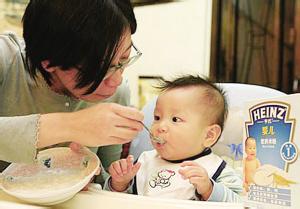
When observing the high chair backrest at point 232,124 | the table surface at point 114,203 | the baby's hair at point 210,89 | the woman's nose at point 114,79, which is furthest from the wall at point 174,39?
the table surface at point 114,203

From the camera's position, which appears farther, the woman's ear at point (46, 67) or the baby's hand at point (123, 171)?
the baby's hand at point (123, 171)

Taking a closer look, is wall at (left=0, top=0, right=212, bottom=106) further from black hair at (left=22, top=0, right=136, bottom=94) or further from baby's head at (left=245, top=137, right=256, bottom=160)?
baby's head at (left=245, top=137, right=256, bottom=160)

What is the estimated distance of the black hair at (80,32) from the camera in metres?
0.95

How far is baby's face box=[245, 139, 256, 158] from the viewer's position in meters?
0.73

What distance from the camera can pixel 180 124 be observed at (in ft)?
3.86

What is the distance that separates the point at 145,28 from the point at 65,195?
2780mm

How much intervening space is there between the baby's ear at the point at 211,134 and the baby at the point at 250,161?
47cm

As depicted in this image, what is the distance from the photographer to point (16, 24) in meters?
2.64

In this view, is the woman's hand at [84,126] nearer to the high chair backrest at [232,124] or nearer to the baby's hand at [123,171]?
the baby's hand at [123,171]

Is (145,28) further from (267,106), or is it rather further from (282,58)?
(267,106)

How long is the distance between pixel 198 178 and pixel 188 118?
0.66 feet

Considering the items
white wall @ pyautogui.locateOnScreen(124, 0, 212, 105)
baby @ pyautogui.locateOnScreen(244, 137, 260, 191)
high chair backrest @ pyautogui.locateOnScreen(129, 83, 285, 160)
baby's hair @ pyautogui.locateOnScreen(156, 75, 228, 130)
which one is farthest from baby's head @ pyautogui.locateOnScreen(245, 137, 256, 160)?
white wall @ pyautogui.locateOnScreen(124, 0, 212, 105)

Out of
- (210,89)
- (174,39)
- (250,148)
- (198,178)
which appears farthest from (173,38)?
(250,148)

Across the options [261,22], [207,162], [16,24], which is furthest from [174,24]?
[207,162]
